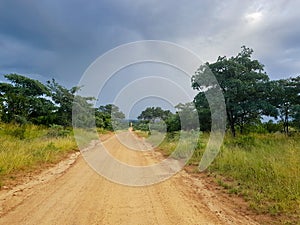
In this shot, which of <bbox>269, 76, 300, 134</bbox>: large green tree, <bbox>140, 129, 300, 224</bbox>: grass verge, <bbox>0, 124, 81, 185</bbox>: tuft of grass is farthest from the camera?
<bbox>269, 76, 300, 134</bbox>: large green tree

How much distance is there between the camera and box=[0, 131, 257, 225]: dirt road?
445 cm

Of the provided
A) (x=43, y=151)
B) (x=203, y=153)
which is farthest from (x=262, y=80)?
(x=43, y=151)

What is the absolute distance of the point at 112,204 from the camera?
17.3 ft

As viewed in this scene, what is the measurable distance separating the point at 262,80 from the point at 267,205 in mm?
16162

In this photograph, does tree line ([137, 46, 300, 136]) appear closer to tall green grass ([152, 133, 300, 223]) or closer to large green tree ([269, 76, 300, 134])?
large green tree ([269, 76, 300, 134])

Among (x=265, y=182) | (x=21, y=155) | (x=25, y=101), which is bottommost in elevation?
(x=265, y=182)

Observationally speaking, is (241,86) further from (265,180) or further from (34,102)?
(34,102)

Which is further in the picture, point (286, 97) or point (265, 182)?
point (286, 97)

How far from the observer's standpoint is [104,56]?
34.8 feet

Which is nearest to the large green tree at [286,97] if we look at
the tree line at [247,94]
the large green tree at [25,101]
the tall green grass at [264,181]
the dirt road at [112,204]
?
the tree line at [247,94]

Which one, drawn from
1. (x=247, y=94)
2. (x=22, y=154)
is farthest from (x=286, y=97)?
(x=22, y=154)

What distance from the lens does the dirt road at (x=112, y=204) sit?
14.6 feet

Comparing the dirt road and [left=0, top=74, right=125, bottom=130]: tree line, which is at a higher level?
[left=0, top=74, right=125, bottom=130]: tree line

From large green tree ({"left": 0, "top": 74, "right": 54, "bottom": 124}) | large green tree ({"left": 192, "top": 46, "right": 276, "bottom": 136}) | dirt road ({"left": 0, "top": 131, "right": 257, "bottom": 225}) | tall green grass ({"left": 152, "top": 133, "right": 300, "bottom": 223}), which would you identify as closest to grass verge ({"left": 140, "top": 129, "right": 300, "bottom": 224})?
tall green grass ({"left": 152, "top": 133, "right": 300, "bottom": 223})
